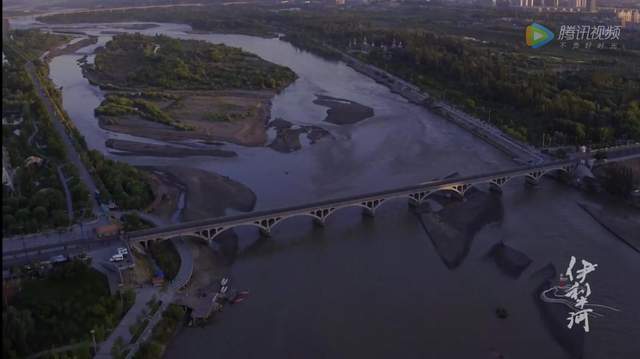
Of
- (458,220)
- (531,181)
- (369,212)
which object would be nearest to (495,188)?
(531,181)

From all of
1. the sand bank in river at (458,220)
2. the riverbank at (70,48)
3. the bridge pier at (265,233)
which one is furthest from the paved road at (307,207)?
the riverbank at (70,48)

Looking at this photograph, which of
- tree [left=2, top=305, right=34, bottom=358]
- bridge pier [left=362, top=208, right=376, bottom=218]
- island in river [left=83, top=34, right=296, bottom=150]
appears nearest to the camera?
tree [left=2, top=305, right=34, bottom=358]

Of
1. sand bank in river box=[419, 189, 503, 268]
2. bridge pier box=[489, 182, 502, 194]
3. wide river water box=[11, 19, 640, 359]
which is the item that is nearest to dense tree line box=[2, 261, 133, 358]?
wide river water box=[11, 19, 640, 359]

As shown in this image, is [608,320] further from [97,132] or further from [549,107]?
[97,132]

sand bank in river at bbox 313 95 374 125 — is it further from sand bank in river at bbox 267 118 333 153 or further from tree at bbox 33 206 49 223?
tree at bbox 33 206 49 223

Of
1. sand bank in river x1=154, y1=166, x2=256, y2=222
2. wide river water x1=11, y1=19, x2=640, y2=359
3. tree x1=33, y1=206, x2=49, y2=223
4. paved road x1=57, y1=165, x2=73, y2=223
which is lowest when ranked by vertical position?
wide river water x1=11, y1=19, x2=640, y2=359

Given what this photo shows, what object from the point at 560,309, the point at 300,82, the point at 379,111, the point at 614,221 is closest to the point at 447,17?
the point at 300,82
